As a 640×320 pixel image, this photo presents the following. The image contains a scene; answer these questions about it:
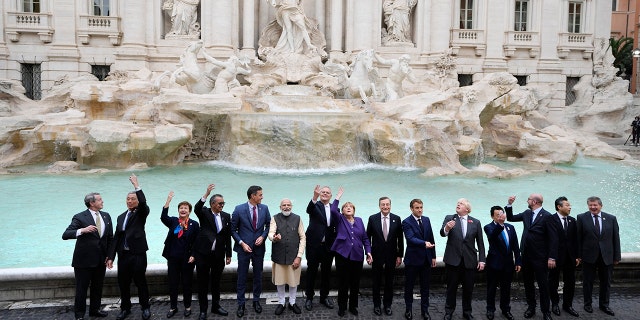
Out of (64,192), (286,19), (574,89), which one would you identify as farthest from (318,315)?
(574,89)

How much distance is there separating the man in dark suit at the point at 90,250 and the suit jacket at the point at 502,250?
10.7 feet

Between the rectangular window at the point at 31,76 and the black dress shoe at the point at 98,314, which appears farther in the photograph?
the rectangular window at the point at 31,76

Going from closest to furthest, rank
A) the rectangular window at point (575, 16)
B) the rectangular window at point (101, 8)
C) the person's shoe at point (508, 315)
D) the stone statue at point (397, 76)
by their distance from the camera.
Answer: the person's shoe at point (508, 315) → the stone statue at point (397, 76) → the rectangular window at point (101, 8) → the rectangular window at point (575, 16)

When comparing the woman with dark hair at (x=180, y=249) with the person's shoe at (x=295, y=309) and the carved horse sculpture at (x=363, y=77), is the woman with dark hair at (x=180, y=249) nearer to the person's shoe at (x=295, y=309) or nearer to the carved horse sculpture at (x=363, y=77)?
the person's shoe at (x=295, y=309)

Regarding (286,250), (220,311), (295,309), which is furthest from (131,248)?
(295,309)

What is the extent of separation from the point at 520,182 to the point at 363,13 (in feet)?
34.4

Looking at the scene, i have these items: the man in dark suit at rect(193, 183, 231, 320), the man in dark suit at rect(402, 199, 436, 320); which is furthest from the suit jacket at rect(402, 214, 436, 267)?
the man in dark suit at rect(193, 183, 231, 320)

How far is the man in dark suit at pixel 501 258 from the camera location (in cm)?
441

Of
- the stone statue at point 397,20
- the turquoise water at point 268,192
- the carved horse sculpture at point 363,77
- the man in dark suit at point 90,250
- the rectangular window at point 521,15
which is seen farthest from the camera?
the rectangular window at point 521,15

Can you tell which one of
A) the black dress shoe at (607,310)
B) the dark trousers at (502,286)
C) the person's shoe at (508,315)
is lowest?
the person's shoe at (508,315)

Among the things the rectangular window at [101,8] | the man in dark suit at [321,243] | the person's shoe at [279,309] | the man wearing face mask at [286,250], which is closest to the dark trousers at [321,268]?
the man in dark suit at [321,243]

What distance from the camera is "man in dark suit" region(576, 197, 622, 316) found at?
4.54 metres

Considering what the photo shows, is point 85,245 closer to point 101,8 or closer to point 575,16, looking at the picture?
point 101,8

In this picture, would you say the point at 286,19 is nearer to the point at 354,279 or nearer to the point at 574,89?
the point at 574,89
